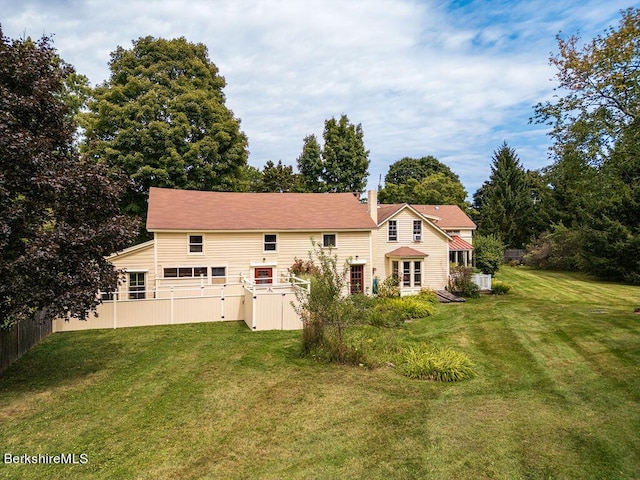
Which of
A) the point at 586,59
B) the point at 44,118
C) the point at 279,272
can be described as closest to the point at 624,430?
the point at 586,59

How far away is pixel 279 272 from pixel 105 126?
16.0 meters

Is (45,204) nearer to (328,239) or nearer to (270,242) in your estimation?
(270,242)

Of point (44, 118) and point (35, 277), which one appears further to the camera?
point (44, 118)

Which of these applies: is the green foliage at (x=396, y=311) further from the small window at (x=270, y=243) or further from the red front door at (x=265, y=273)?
the small window at (x=270, y=243)

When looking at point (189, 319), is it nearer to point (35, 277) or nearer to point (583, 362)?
point (35, 277)

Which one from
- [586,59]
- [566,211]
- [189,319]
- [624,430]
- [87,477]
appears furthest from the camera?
[566,211]

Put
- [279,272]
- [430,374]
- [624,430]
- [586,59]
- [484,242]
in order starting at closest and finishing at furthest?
1. [624,430]
2. [430,374]
3. [586,59]
4. [279,272]
5. [484,242]

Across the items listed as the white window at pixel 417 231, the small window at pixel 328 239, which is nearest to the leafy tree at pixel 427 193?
the white window at pixel 417 231

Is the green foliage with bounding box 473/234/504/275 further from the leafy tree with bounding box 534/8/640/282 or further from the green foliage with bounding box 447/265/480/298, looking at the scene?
the leafy tree with bounding box 534/8/640/282

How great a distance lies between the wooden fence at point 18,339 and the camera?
9.37 metres

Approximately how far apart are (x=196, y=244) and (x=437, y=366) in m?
13.7

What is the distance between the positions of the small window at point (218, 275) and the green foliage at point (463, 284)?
14.0 meters

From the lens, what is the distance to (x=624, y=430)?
21.0 feet

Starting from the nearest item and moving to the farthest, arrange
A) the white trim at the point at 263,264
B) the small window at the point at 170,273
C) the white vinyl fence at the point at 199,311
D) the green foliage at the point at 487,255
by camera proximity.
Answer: the white vinyl fence at the point at 199,311 < the small window at the point at 170,273 < the white trim at the point at 263,264 < the green foliage at the point at 487,255
